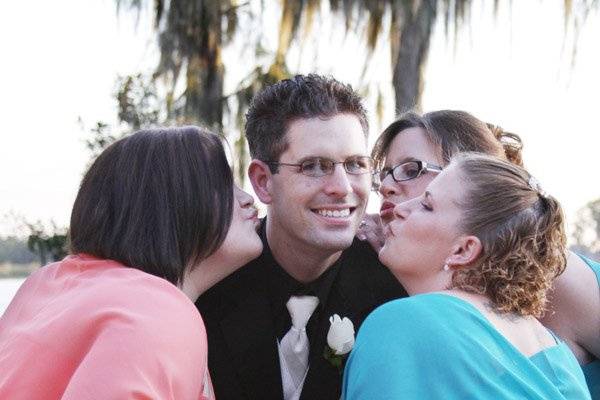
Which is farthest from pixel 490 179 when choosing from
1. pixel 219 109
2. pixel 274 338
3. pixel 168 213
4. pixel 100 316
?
pixel 219 109

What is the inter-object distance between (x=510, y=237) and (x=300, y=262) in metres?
1.61

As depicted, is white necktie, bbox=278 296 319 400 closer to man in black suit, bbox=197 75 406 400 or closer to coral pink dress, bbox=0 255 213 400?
man in black suit, bbox=197 75 406 400

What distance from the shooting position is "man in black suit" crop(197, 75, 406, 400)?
420 cm

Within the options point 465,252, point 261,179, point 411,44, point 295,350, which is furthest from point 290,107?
point 411,44

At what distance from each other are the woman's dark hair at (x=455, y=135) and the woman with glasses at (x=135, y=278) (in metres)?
1.12

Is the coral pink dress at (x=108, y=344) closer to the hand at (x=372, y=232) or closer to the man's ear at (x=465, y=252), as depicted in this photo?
Result: the man's ear at (x=465, y=252)

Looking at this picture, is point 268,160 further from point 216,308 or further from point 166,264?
point 166,264

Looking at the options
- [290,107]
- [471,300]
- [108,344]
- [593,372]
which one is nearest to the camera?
[108,344]

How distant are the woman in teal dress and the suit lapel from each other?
1232 mm

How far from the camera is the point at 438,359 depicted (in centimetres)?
249

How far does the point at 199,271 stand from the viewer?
133 inches

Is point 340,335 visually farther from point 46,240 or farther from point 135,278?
point 46,240

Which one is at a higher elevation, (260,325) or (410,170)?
(410,170)

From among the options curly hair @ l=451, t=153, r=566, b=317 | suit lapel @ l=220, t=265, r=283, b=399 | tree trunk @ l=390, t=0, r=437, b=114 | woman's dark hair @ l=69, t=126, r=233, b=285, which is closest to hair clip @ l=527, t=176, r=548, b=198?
curly hair @ l=451, t=153, r=566, b=317
